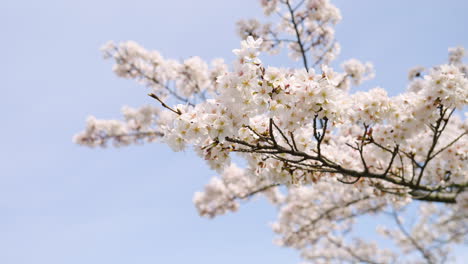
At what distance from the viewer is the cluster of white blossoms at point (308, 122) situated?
2.33 metres

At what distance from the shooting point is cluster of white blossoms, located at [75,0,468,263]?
233cm

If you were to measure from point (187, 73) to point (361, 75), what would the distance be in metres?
5.03

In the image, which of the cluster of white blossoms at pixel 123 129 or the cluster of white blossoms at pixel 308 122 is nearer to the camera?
the cluster of white blossoms at pixel 308 122

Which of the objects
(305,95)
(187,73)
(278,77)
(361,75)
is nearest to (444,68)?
(305,95)

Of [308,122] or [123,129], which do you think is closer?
[308,122]

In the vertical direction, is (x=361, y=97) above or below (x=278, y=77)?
above

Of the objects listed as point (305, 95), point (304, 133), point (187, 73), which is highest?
point (187, 73)

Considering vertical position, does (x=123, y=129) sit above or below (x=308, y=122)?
above

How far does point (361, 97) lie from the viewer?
3.31m

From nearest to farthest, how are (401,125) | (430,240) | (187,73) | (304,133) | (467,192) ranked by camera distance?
(304,133) < (401,125) < (467,192) < (187,73) < (430,240)

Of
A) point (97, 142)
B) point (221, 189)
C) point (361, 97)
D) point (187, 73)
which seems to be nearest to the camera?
point (361, 97)

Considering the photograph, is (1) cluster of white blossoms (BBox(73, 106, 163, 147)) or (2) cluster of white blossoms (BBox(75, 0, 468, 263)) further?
(1) cluster of white blossoms (BBox(73, 106, 163, 147))

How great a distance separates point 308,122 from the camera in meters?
2.54

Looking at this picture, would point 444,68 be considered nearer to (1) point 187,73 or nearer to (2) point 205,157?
(2) point 205,157
